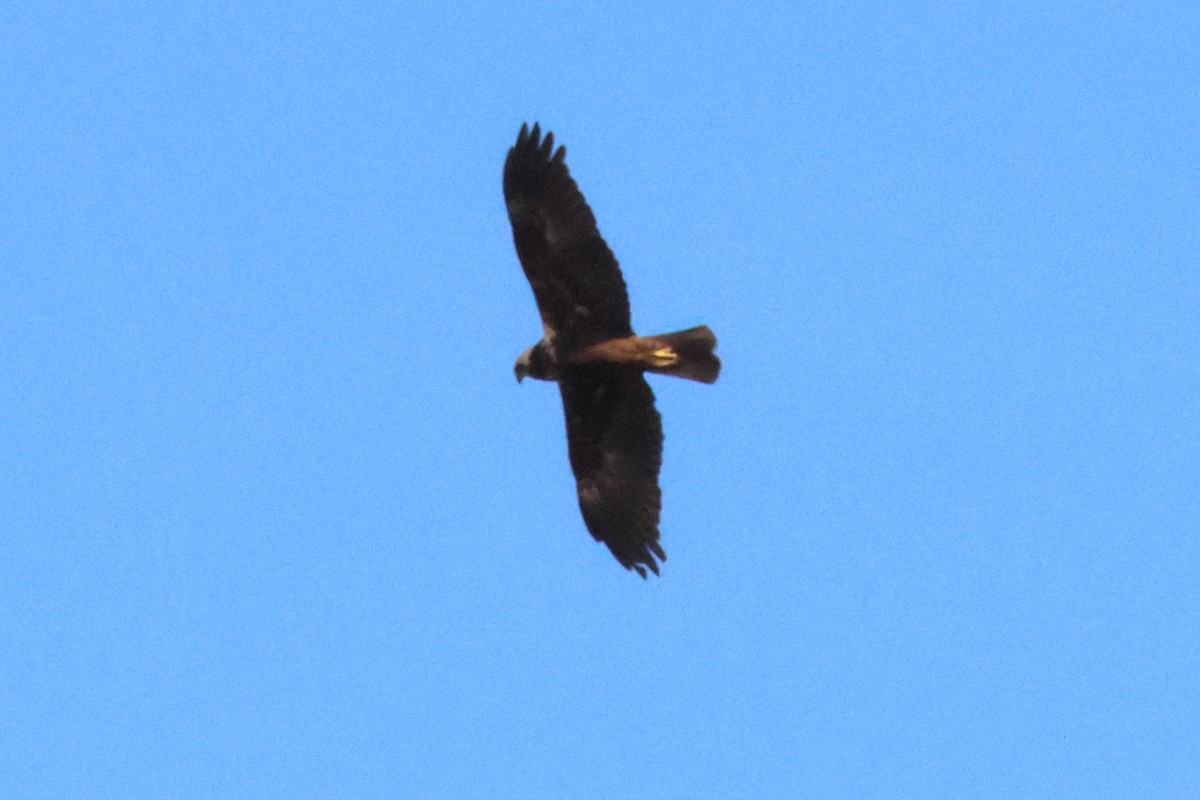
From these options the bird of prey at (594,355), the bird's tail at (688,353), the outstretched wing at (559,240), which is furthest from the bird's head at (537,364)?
the bird's tail at (688,353)

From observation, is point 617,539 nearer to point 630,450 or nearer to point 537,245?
point 630,450

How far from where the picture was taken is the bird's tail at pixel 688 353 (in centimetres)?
1559

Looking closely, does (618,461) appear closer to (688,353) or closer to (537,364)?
(537,364)

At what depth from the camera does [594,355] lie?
15.9 metres

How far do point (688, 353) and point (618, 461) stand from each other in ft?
3.80

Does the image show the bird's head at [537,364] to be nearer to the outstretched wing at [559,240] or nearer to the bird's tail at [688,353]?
the outstretched wing at [559,240]

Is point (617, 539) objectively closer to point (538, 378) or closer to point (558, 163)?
point (538, 378)

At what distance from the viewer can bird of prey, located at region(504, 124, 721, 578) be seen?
15641 millimetres

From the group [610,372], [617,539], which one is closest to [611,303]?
[610,372]

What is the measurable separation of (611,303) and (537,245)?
24.0 inches

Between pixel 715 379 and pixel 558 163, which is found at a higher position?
pixel 558 163

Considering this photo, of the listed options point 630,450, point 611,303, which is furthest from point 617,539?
point 611,303

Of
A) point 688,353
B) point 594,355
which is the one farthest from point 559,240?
point 688,353

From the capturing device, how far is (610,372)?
1605cm
